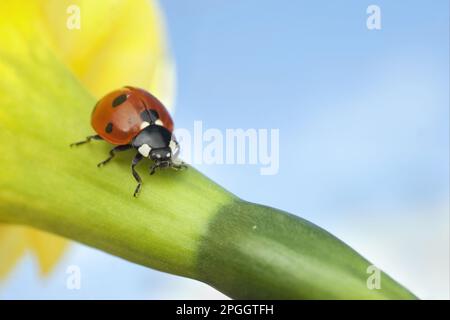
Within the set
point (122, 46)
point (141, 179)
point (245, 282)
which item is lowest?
point (245, 282)

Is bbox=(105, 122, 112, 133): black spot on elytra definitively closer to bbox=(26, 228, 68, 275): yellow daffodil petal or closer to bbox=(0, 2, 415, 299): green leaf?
bbox=(0, 2, 415, 299): green leaf

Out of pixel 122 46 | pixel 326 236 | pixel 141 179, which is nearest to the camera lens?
pixel 326 236

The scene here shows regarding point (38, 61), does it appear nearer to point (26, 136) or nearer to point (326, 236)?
point (26, 136)

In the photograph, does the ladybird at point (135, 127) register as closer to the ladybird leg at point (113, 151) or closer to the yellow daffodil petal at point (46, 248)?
the ladybird leg at point (113, 151)

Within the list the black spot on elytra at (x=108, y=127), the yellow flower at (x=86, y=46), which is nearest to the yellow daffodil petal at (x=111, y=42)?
the yellow flower at (x=86, y=46)

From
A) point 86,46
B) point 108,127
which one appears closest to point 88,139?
point 108,127
